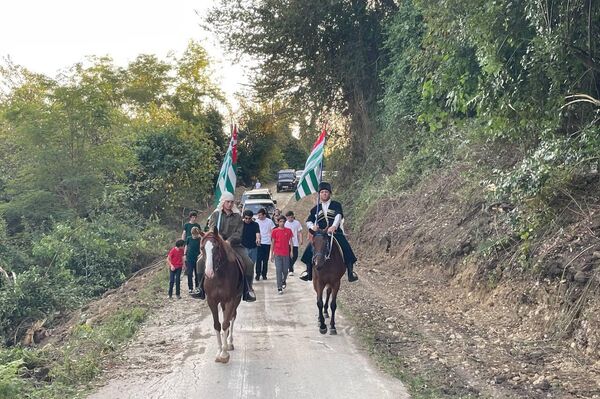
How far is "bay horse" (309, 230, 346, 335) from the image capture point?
31.7ft

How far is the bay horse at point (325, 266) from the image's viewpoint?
9.66 metres

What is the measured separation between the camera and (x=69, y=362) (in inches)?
336

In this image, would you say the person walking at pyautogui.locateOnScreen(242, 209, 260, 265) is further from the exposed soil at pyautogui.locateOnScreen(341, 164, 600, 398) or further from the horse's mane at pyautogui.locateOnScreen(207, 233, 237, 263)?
the horse's mane at pyautogui.locateOnScreen(207, 233, 237, 263)

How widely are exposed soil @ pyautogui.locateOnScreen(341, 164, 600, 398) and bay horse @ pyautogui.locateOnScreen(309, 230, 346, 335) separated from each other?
37.9 inches

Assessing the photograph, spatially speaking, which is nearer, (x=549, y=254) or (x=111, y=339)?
(x=549, y=254)

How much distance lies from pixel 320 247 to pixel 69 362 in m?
4.34

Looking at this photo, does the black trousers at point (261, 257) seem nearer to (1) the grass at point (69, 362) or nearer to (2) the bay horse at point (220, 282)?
(1) the grass at point (69, 362)

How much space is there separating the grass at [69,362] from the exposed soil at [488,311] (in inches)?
174

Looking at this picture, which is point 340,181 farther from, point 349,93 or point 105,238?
point 105,238

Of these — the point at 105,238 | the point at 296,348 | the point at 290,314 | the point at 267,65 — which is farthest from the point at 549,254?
the point at 267,65

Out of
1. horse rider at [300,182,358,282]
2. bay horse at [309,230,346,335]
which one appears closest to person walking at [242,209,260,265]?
horse rider at [300,182,358,282]

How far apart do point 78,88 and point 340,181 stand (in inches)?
561

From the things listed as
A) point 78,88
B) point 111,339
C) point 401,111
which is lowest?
point 111,339

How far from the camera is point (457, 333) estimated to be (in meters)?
9.48
